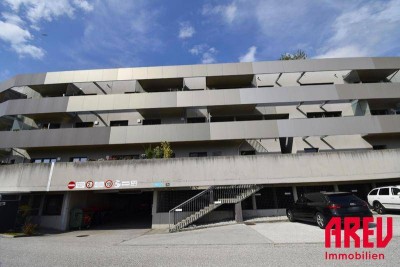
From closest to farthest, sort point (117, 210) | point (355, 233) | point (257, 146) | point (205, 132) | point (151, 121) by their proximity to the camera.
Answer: point (355, 233) → point (205, 132) → point (257, 146) → point (151, 121) → point (117, 210)

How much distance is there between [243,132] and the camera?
20125mm

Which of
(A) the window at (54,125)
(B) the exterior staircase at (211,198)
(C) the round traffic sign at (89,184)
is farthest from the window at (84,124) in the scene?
(B) the exterior staircase at (211,198)

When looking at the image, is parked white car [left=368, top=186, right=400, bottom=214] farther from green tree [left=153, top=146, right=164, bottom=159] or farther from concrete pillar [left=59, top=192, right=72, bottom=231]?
concrete pillar [left=59, top=192, right=72, bottom=231]

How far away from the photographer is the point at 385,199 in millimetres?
14156

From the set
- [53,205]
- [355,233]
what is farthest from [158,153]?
[355,233]

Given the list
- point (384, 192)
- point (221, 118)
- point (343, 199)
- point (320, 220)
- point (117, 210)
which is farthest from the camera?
point (117, 210)

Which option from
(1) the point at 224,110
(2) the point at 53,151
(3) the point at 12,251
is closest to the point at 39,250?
(3) the point at 12,251

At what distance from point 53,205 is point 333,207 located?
61.9ft

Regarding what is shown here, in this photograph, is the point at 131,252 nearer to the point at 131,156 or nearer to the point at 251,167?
the point at 251,167

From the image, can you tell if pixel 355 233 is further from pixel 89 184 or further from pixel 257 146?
pixel 89 184

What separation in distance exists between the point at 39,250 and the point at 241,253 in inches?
312

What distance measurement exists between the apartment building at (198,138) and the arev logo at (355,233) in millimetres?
6131

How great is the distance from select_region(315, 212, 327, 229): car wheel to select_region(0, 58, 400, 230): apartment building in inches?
199

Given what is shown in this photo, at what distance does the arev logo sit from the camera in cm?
786
